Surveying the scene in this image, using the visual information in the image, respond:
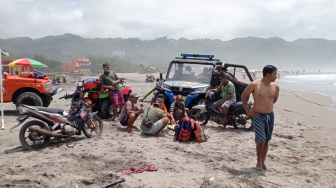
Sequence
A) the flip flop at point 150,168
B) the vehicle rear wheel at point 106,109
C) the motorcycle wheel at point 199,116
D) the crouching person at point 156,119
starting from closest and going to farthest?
the flip flop at point 150,168
the crouching person at point 156,119
the motorcycle wheel at point 199,116
the vehicle rear wheel at point 106,109

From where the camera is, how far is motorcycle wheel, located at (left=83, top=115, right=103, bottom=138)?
23.3ft

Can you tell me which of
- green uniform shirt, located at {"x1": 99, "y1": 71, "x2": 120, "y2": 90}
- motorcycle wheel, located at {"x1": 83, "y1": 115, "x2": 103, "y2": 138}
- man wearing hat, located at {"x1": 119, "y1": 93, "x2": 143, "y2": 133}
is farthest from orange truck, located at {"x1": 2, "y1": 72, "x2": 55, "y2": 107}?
motorcycle wheel, located at {"x1": 83, "y1": 115, "x2": 103, "y2": 138}

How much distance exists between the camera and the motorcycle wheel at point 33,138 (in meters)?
6.21

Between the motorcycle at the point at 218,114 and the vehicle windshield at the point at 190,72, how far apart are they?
5.37 ft

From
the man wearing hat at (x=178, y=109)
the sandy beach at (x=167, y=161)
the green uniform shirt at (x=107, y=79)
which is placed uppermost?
the green uniform shirt at (x=107, y=79)

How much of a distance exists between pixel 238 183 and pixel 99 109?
600 cm

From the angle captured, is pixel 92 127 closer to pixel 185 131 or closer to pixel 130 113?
pixel 130 113

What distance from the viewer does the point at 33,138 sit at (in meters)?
6.30

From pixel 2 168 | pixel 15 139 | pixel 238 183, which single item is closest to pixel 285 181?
pixel 238 183

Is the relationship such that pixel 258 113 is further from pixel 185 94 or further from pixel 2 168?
pixel 185 94

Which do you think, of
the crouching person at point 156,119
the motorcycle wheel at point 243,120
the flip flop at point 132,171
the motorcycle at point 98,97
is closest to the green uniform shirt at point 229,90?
the motorcycle wheel at point 243,120

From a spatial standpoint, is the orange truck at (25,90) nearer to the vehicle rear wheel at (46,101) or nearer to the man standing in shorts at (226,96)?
the vehicle rear wheel at (46,101)

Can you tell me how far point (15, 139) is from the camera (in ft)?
23.5

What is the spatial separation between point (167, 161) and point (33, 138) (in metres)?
2.65
